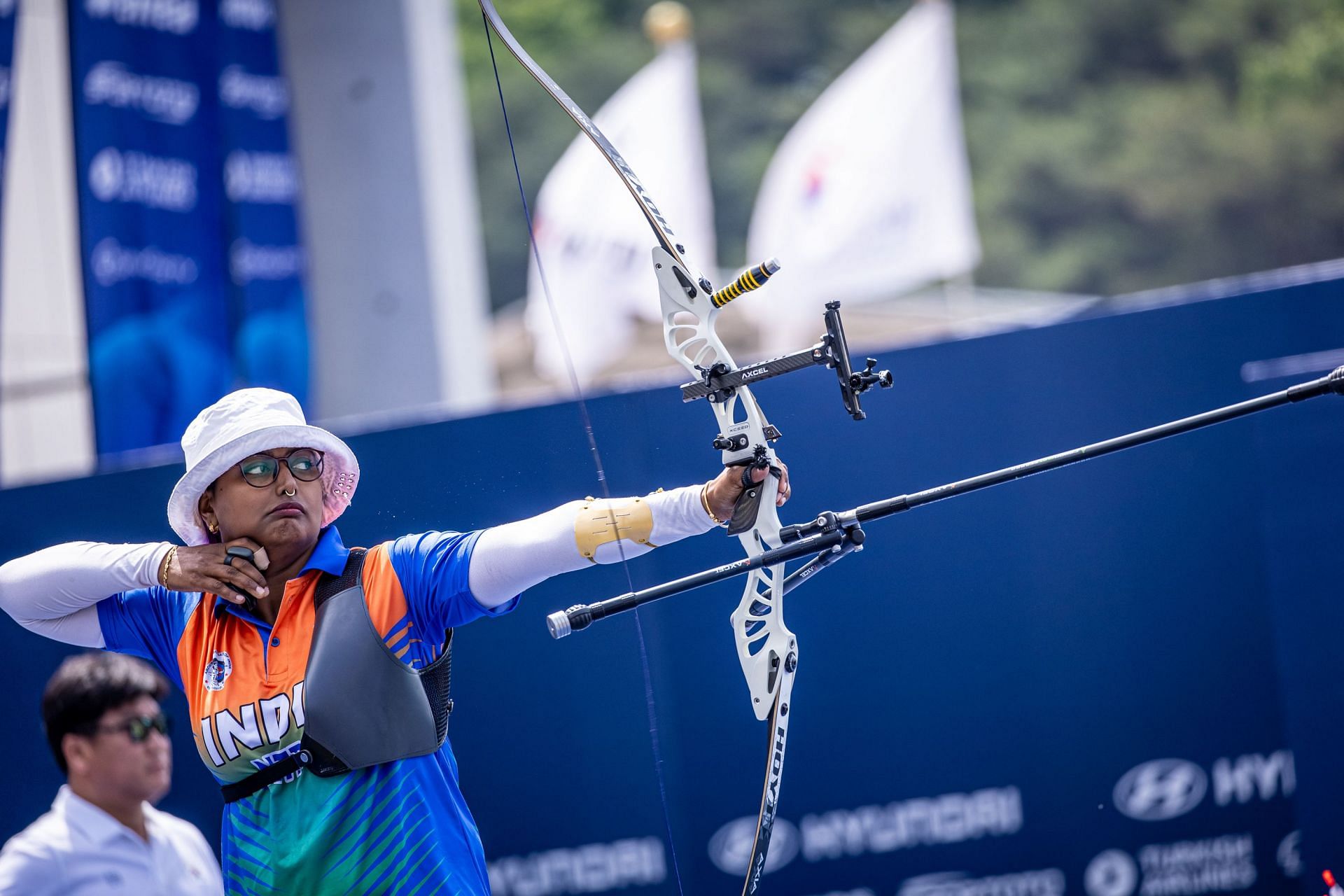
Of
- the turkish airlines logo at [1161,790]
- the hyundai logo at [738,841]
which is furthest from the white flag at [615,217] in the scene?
the turkish airlines logo at [1161,790]

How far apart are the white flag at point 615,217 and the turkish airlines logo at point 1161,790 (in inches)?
147

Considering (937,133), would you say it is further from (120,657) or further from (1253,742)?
(120,657)

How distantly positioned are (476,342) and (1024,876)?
16.0 ft

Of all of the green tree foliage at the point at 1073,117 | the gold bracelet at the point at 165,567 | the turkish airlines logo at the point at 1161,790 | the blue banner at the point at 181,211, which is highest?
the green tree foliage at the point at 1073,117

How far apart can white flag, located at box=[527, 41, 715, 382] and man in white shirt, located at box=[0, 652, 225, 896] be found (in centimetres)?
409

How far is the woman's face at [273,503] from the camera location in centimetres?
235

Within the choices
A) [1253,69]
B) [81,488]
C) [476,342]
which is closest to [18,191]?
[476,342]

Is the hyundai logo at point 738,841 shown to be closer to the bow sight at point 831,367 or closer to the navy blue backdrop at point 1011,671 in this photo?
the navy blue backdrop at point 1011,671

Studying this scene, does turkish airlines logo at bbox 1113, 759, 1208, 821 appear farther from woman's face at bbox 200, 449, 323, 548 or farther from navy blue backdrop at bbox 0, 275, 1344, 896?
woman's face at bbox 200, 449, 323, 548

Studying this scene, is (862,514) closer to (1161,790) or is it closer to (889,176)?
(1161,790)

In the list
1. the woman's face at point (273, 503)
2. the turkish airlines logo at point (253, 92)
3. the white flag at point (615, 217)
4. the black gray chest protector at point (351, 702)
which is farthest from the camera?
the white flag at point (615, 217)

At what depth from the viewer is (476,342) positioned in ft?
26.3

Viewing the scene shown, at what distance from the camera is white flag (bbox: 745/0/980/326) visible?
28.1ft

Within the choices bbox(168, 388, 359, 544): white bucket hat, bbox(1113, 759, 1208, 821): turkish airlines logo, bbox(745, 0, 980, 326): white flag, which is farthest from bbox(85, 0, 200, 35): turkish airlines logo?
bbox(1113, 759, 1208, 821): turkish airlines logo
